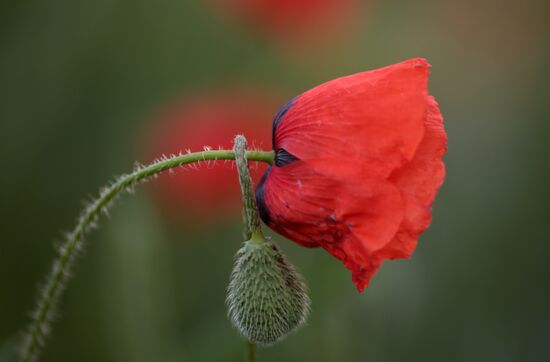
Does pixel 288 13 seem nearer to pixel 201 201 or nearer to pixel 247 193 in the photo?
pixel 201 201

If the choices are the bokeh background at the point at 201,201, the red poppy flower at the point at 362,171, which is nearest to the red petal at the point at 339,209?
the red poppy flower at the point at 362,171

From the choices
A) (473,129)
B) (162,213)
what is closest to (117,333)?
(162,213)

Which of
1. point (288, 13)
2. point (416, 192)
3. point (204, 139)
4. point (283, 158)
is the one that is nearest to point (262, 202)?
point (283, 158)

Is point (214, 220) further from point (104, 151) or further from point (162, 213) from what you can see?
point (104, 151)

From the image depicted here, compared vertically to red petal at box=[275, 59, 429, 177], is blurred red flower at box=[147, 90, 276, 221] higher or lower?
lower

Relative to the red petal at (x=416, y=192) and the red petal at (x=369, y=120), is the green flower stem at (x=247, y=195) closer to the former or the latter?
the red petal at (x=369, y=120)

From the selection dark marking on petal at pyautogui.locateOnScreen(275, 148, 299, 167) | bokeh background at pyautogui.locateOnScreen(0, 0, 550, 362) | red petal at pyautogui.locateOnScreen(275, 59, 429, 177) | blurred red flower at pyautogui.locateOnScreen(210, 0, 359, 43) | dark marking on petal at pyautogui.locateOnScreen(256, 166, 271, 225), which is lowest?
bokeh background at pyautogui.locateOnScreen(0, 0, 550, 362)

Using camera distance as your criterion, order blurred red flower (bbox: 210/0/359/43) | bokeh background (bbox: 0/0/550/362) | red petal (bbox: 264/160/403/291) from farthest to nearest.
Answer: blurred red flower (bbox: 210/0/359/43), bokeh background (bbox: 0/0/550/362), red petal (bbox: 264/160/403/291)

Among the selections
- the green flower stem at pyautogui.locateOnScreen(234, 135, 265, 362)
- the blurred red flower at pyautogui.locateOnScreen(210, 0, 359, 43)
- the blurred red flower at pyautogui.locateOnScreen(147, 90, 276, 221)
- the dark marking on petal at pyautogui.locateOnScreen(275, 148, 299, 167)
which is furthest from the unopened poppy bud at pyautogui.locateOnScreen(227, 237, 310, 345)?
the blurred red flower at pyautogui.locateOnScreen(210, 0, 359, 43)

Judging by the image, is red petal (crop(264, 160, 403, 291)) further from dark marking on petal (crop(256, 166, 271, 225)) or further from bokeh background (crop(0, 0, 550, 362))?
bokeh background (crop(0, 0, 550, 362))
